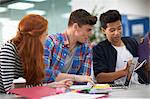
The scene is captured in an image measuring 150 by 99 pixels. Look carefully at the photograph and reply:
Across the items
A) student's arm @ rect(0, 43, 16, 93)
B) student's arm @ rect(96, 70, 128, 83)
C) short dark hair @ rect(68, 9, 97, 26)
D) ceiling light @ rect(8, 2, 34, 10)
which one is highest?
ceiling light @ rect(8, 2, 34, 10)

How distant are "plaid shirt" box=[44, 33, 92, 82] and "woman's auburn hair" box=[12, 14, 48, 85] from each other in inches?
6.2

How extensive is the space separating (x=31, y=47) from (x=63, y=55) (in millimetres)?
337

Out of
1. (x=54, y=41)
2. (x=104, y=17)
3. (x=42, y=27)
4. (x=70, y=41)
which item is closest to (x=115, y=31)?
(x=104, y=17)

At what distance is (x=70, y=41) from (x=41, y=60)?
339 mm

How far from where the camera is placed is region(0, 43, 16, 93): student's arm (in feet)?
3.41

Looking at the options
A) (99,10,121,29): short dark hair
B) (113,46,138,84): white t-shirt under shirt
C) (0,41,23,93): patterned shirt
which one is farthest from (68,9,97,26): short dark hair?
(0,41,23,93): patterned shirt

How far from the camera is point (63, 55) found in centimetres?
147

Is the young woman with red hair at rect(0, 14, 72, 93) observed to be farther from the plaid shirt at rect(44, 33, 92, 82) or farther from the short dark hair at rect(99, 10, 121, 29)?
the short dark hair at rect(99, 10, 121, 29)

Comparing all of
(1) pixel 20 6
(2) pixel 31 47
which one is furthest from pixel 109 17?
(1) pixel 20 6

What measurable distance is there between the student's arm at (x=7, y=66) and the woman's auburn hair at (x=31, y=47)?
0.04 meters

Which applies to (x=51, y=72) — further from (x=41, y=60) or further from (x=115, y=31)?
(x=115, y=31)

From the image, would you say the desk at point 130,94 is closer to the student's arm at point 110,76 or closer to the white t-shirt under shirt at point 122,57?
the student's arm at point 110,76

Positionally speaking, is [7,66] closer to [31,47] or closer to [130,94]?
[31,47]

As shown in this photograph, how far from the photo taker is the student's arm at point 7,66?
40.9 inches
